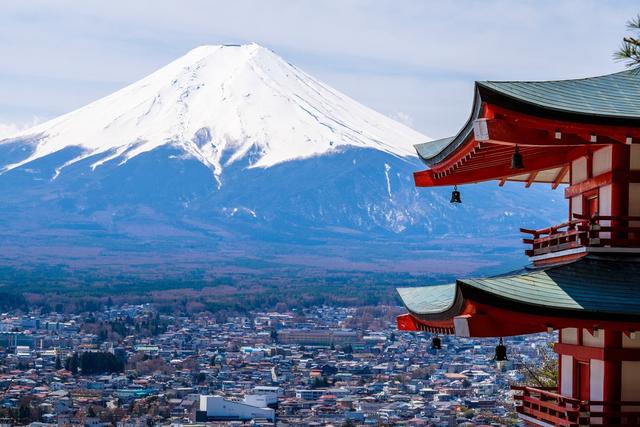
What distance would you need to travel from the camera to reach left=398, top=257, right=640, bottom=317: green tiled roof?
12572 mm

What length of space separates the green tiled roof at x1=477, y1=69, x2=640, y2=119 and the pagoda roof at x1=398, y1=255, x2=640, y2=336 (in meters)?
1.18

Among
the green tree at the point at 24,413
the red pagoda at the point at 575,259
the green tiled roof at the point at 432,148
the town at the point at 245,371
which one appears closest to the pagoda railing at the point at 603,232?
the red pagoda at the point at 575,259

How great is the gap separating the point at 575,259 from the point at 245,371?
8023 centimetres

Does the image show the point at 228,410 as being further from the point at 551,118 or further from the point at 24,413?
the point at 551,118

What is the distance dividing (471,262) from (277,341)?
65555 millimetres

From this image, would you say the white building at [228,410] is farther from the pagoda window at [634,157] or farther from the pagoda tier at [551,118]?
the pagoda window at [634,157]

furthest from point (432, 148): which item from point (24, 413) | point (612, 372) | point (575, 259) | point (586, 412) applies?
point (24, 413)

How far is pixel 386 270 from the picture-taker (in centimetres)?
17638

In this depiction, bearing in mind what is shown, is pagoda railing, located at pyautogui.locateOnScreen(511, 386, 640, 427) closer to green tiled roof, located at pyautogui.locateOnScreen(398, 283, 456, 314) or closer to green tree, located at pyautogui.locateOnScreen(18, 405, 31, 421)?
green tiled roof, located at pyautogui.locateOnScreen(398, 283, 456, 314)

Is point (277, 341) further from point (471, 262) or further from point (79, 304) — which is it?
point (471, 262)

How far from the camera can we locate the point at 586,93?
45.5 feet

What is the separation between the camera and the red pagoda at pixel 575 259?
41.9ft

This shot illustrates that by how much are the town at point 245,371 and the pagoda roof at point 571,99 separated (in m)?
28.6

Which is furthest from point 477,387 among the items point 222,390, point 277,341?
point 277,341
